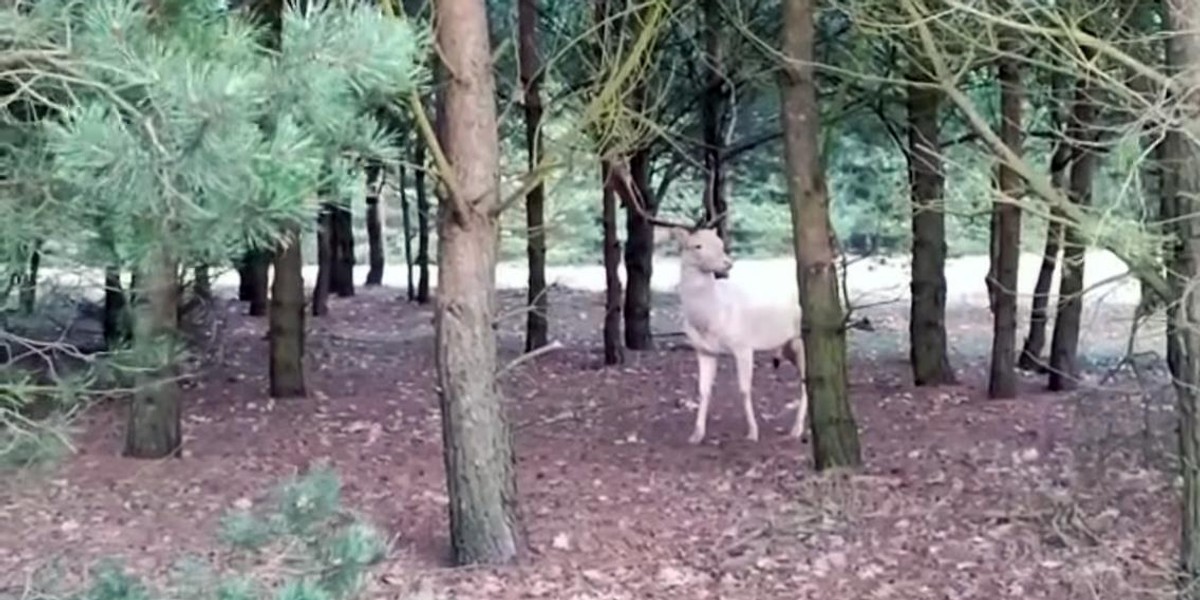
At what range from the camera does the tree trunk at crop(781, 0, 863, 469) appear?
802 centimetres

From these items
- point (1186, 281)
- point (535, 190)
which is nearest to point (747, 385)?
point (535, 190)

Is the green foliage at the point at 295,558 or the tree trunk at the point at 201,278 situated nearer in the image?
the green foliage at the point at 295,558

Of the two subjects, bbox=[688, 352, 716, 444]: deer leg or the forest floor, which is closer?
the forest floor

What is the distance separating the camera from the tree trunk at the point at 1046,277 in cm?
671

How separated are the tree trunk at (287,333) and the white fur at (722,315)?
2.98m

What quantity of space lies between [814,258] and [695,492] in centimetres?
142

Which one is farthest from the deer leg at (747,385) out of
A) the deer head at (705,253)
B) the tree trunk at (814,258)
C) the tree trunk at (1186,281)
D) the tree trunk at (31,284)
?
the tree trunk at (31,284)

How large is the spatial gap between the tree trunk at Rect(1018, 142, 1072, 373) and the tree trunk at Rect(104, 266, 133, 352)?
3.09 m

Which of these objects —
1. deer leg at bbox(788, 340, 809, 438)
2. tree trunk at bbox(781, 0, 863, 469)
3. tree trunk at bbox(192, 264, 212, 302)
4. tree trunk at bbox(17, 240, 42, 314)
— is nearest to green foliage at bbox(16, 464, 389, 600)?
tree trunk at bbox(192, 264, 212, 302)

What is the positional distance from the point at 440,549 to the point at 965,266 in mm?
21554

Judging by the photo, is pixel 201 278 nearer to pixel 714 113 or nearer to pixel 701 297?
pixel 701 297

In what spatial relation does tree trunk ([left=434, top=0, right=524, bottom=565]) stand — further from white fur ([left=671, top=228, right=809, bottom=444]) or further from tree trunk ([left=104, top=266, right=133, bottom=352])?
white fur ([left=671, top=228, right=809, bottom=444])

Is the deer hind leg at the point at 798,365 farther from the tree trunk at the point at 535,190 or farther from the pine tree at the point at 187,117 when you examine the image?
the pine tree at the point at 187,117

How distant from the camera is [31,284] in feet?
12.0
